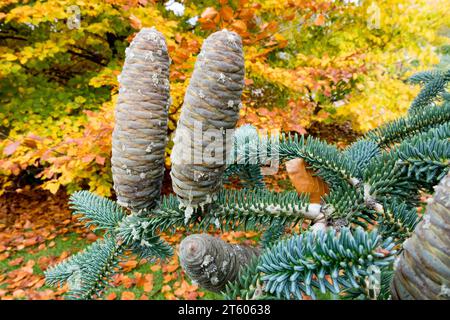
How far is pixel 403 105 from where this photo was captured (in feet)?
9.46

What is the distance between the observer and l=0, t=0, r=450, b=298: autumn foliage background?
2.05 meters

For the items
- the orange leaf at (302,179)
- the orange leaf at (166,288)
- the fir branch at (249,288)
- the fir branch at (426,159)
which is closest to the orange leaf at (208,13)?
the orange leaf at (302,179)

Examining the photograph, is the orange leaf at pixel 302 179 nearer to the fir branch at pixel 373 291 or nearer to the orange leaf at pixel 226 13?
the fir branch at pixel 373 291

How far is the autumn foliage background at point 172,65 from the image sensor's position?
2050 mm

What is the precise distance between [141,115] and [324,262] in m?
0.37

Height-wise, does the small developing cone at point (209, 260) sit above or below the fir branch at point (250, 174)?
below

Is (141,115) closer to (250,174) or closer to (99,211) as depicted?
(99,211)

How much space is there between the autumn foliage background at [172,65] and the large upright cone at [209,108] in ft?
4.08

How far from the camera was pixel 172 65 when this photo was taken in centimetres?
212

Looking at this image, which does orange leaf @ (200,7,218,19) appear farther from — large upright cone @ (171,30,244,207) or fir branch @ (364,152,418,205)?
fir branch @ (364,152,418,205)

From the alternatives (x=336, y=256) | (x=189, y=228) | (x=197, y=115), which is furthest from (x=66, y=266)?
(x=336, y=256)

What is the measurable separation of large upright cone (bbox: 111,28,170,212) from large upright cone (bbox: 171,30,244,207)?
0.18 ft
